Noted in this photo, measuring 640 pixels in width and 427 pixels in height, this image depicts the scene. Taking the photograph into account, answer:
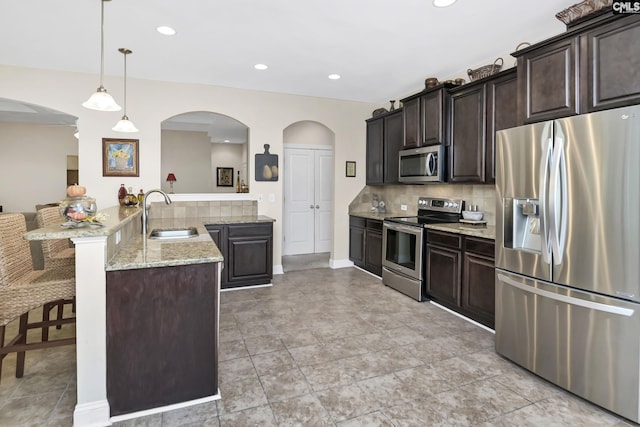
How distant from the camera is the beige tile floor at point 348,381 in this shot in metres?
1.95

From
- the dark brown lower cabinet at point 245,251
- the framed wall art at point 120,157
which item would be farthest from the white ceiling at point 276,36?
the dark brown lower cabinet at point 245,251

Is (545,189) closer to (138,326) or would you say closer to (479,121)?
(479,121)

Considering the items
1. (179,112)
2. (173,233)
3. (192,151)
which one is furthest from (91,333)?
(192,151)

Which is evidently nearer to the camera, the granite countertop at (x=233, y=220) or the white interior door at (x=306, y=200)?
the granite countertop at (x=233, y=220)

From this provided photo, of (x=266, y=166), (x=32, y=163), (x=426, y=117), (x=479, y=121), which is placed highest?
(x=426, y=117)

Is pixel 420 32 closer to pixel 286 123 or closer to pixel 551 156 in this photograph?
pixel 551 156

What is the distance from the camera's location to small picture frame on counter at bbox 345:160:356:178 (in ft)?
18.5

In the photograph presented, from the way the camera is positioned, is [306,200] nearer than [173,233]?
No

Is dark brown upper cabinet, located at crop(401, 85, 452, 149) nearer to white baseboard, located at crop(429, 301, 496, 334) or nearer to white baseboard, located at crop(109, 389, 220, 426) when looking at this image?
white baseboard, located at crop(429, 301, 496, 334)

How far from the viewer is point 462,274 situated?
11.1 feet

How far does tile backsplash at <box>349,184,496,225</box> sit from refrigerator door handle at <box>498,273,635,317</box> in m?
1.37

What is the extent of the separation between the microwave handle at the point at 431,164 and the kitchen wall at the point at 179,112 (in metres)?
1.77

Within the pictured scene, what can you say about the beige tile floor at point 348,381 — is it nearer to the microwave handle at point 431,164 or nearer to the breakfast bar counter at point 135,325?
the breakfast bar counter at point 135,325

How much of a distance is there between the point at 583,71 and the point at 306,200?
4851 millimetres
